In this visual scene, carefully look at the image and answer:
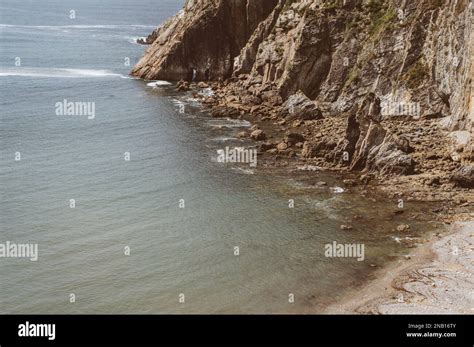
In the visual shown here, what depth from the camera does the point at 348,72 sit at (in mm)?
94812

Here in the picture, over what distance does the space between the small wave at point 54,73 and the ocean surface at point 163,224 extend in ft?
107

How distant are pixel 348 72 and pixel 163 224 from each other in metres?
50.7

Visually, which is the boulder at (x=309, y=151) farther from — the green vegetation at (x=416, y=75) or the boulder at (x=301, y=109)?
the green vegetation at (x=416, y=75)

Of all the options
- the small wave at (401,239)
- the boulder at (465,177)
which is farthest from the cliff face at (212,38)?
the small wave at (401,239)

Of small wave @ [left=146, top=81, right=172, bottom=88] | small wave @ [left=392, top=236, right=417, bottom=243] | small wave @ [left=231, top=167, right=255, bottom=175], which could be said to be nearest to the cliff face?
small wave @ [left=146, top=81, right=172, bottom=88]

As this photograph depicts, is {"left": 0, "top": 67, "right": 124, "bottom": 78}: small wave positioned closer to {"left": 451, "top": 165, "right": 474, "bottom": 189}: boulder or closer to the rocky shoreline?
the rocky shoreline

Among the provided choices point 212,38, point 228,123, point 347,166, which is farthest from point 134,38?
point 347,166

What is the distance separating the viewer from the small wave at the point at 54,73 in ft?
418

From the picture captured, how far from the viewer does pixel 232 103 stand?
103 m

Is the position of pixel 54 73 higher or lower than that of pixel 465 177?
higher

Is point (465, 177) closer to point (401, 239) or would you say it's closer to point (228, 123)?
point (401, 239)

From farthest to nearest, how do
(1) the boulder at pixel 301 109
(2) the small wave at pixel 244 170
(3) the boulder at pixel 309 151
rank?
→ (1) the boulder at pixel 301 109, (3) the boulder at pixel 309 151, (2) the small wave at pixel 244 170

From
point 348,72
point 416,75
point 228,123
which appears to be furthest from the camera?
point 348,72

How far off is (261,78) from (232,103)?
34.3 feet
